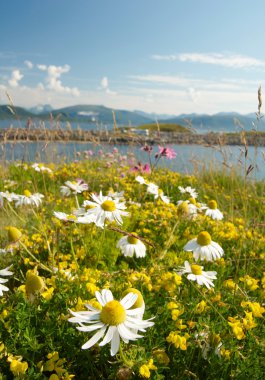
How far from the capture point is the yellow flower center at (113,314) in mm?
1277

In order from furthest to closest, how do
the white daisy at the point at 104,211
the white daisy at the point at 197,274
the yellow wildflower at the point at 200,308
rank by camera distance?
the white daisy at the point at 104,211 → the white daisy at the point at 197,274 → the yellow wildflower at the point at 200,308

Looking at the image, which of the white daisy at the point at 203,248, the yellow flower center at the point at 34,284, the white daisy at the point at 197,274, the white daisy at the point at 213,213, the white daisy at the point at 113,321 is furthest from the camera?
the white daisy at the point at 213,213

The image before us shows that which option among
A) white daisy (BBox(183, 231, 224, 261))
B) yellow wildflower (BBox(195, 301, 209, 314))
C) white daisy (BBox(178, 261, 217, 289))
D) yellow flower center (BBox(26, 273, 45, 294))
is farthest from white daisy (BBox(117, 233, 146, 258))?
yellow flower center (BBox(26, 273, 45, 294))

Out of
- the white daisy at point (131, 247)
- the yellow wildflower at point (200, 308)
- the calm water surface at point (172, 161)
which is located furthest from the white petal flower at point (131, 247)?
the calm water surface at point (172, 161)

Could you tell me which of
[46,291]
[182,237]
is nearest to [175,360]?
[46,291]

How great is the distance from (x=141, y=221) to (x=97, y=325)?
7.73 ft

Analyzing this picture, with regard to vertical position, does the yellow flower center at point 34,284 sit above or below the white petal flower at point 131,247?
above

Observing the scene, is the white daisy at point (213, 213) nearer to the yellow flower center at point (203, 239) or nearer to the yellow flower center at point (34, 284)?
the yellow flower center at point (203, 239)

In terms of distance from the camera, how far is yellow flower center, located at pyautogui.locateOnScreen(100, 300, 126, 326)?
1.28 metres

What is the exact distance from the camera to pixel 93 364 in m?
1.60

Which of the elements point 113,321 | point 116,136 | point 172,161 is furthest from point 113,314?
point 172,161

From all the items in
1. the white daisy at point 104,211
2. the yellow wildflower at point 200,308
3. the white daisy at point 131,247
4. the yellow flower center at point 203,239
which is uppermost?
the white daisy at point 104,211

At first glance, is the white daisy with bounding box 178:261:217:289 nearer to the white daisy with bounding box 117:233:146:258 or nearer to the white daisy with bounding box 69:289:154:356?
the white daisy with bounding box 117:233:146:258

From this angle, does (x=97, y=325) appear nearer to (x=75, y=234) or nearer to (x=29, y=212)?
(x=75, y=234)
